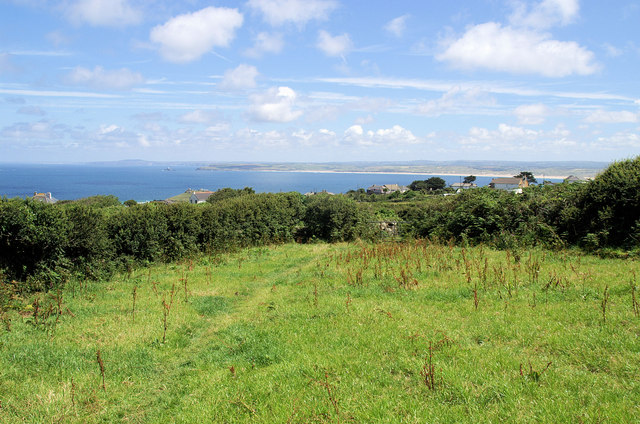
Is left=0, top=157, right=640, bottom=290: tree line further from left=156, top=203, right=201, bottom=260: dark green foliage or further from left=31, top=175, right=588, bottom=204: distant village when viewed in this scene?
left=31, top=175, right=588, bottom=204: distant village

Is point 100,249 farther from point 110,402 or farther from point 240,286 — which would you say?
point 110,402

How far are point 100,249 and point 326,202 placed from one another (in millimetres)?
11210

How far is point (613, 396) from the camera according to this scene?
3.96 meters

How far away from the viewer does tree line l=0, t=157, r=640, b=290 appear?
10.2 m

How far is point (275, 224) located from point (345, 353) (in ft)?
46.7

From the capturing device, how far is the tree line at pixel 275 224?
400 inches

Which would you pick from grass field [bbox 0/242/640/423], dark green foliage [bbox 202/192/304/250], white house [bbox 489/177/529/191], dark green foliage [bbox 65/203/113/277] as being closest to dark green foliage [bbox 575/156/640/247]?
grass field [bbox 0/242/640/423]

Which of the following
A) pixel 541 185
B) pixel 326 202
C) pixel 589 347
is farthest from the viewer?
pixel 326 202

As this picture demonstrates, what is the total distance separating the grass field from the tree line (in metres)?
1.95

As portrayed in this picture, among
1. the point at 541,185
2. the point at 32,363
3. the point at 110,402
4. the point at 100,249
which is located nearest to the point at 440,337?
the point at 110,402

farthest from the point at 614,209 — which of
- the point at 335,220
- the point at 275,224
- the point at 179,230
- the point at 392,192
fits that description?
the point at 392,192

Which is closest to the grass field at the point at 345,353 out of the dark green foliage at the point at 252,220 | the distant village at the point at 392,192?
the distant village at the point at 392,192

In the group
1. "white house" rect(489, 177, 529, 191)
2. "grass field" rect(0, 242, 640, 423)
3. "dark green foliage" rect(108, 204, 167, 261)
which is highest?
"white house" rect(489, 177, 529, 191)

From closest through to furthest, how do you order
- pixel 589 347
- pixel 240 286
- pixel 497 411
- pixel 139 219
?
pixel 497 411, pixel 589 347, pixel 240 286, pixel 139 219
